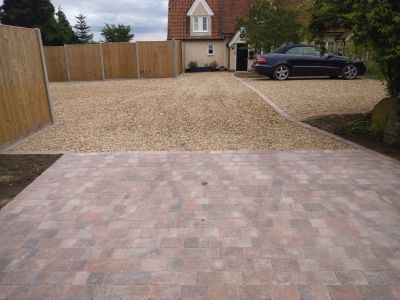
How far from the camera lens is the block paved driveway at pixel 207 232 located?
2.39 meters

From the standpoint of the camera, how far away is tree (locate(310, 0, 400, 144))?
4723 millimetres

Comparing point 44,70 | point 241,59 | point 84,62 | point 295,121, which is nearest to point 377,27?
point 295,121

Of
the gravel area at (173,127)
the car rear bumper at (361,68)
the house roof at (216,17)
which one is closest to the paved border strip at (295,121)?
the gravel area at (173,127)

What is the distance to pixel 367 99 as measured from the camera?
9836 millimetres

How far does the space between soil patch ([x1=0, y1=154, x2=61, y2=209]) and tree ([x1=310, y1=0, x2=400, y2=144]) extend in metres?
5.35

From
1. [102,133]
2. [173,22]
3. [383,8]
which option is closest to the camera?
[383,8]

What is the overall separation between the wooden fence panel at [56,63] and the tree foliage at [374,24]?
1771cm

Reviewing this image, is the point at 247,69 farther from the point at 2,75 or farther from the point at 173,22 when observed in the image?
the point at 2,75

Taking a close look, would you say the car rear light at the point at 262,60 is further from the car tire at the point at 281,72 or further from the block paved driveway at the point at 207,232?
the block paved driveway at the point at 207,232

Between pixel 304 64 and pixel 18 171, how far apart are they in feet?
45.6

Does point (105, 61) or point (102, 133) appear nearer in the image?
point (102, 133)

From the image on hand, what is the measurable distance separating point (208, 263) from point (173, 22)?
93.9 feet

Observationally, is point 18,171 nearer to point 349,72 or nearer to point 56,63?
point 349,72

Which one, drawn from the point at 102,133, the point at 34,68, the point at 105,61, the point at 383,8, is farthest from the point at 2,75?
the point at 105,61
